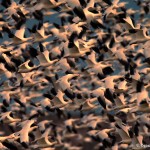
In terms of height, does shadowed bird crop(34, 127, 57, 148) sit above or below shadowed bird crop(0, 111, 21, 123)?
below

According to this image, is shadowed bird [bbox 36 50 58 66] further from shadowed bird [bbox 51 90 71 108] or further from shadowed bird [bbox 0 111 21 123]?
shadowed bird [bbox 0 111 21 123]

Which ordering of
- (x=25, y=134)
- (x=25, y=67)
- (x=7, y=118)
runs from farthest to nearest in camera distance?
(x=7, y=118) < (x=25, y=67) < (x=25, y=134)

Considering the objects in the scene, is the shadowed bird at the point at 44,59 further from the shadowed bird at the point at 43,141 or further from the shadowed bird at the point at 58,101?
the shadowed bird at the point at 43,141

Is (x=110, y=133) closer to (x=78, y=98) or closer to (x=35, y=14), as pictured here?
(x=78, y=98)

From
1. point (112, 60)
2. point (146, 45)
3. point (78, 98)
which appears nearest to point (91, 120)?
point (78, 98)

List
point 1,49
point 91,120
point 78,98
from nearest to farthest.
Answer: point 1,49 → point 78,98 → point 91,120

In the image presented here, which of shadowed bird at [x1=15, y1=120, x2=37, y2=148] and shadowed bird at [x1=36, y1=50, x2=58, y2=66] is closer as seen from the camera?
shadowed bird at [x1=15, y1=120, x2=37, y2=148]

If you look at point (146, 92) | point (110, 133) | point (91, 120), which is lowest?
point (91, 120)

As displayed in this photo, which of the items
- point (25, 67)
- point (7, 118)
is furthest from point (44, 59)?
point (7, 118)

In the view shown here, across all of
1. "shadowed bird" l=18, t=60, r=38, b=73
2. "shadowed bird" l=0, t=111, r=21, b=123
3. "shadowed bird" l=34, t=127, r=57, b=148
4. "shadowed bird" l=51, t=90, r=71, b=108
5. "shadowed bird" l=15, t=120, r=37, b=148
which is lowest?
"shadowed bird" l=34, t=127, r=57, b=148

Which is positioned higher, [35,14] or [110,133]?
[35,14]

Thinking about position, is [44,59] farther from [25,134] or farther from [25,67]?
[25,134]
